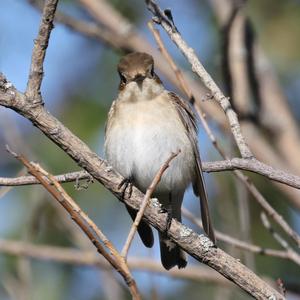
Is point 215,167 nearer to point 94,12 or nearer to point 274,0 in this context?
point 94,12

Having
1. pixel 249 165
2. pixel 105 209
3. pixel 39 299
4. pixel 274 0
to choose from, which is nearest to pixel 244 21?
pixel 274 0

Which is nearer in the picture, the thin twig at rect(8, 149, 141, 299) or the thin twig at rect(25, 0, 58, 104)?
the thin twig at rect(8, 149, 141, 299)

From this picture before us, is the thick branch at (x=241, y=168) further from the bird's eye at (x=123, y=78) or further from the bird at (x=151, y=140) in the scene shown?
the bird's eye at (x=123, y=78)

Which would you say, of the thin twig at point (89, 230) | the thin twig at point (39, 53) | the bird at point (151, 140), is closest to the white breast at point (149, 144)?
the bird at point (151, 140)

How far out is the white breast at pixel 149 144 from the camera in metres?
4.31

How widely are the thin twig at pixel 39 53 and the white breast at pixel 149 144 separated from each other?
1241 millimetres

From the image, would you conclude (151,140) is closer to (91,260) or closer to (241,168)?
(91,260)

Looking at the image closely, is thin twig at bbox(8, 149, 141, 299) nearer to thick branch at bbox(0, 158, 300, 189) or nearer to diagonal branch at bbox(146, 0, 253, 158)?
thick branch at bbox(0, 158, 300, 189)

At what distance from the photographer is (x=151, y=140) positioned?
4.31 metres

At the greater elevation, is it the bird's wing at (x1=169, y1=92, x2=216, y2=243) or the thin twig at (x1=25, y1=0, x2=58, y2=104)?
the bird's wing at (x1=169, y1=92, x2=216, y2=243)

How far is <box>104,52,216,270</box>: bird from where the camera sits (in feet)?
14.2

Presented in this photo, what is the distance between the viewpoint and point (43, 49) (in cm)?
310

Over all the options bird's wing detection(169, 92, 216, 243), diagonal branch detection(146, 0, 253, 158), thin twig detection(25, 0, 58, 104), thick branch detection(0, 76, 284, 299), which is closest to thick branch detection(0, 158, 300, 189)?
diagonal branch detection(146, 0, 253, 158)

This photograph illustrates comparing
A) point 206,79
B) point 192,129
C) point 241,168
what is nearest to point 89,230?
point 241,168
